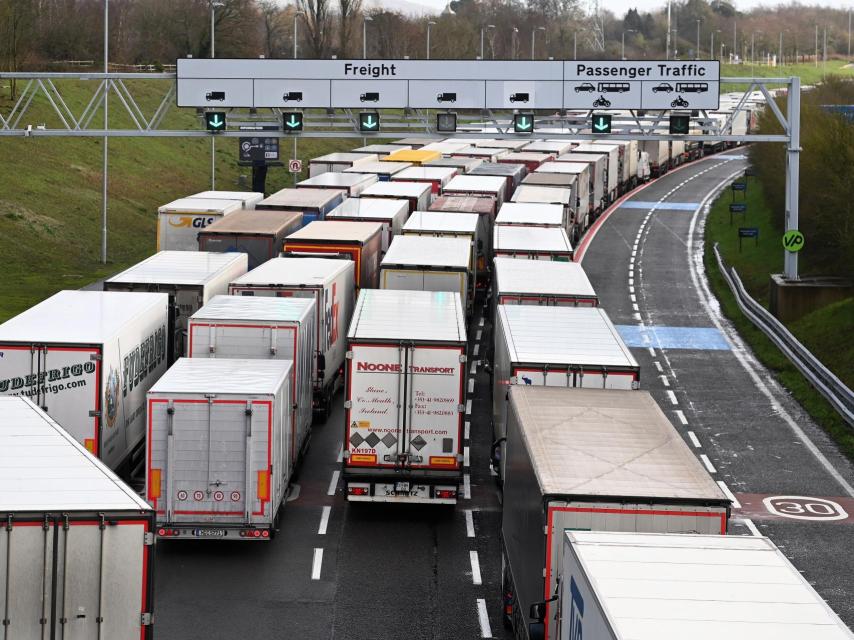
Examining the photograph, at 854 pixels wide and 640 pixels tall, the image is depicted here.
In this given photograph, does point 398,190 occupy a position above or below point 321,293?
above

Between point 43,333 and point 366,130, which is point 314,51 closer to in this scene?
point 366,130

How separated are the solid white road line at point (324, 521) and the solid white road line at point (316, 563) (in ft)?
2.91

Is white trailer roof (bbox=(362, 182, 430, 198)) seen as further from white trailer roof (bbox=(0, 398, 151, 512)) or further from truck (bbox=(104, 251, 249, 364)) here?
white trailer roof (bbox=(0, 398, 151, 512))

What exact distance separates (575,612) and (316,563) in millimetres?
9241

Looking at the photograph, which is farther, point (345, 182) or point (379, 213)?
point (345, 182)

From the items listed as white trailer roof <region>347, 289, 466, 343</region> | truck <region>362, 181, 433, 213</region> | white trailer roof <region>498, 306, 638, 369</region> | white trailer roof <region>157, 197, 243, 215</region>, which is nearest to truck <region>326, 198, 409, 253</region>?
truck <region>362, 181, 433, 213</region>

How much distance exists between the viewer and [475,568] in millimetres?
20219

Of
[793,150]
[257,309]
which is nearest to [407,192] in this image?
[793,150]

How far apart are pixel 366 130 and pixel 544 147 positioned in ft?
120

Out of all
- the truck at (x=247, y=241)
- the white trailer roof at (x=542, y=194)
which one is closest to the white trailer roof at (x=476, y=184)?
the white trailer roof at (x=542, y=194)

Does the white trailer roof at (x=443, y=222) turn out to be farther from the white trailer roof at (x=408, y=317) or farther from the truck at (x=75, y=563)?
the truck at (x=75, y=563)

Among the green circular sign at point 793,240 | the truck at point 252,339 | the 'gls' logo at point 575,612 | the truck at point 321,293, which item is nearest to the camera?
the 'gls' logo at point 575,612

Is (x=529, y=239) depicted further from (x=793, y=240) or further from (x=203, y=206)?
(x=203, y=206)

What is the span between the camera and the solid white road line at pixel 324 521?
855 inches
